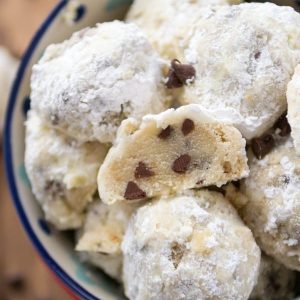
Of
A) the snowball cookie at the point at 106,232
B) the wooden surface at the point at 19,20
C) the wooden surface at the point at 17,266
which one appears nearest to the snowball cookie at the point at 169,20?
the snowball cookie at the point at 106,232

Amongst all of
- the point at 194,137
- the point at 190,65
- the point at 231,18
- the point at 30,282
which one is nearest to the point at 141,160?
the point at 194,137

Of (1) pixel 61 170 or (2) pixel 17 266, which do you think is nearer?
(1) pixel 61 170

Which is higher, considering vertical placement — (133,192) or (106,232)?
(133,192)

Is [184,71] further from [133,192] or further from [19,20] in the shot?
[19,20]

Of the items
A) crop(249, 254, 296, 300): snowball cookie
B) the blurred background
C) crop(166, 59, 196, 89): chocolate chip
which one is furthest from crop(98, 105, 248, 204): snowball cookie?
the blurred background

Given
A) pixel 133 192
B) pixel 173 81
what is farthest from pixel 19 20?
pixel 133 192

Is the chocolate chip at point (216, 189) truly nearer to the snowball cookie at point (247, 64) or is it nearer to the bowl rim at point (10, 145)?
the snowball cookie at point (247, 64)

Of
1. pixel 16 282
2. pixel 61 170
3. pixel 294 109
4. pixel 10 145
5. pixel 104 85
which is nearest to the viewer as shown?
pixel 294 109

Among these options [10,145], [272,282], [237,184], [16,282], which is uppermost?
[10,145]
